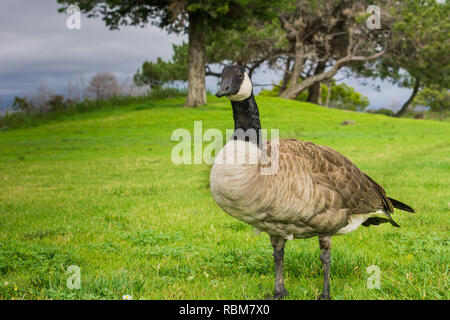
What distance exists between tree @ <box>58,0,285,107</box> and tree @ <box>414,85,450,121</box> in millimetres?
34146

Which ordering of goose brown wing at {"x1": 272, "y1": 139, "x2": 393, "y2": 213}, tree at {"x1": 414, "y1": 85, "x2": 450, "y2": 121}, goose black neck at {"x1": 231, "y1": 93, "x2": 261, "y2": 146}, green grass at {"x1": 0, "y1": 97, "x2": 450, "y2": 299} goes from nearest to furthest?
goose black neck at {"x1": 231, "y1": 93, "x2": 261, "y2": 146} → goose brown wing at {"x1": 272, "y1": 139, "x2": 393, "y2": 213} → green grass at {"x1": 0, "y1": 97, "x2": 450, "y2": 299} → tree at {"x1": 414, "y1": 85, "x2": 450, "y2": 121}

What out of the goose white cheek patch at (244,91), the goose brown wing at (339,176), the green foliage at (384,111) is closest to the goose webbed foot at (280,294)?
the goose brown wing at (339,176)

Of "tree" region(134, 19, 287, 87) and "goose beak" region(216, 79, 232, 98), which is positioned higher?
"tree" region(134, 19, 287, 87)

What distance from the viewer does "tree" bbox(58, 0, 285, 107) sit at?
95.9 feet

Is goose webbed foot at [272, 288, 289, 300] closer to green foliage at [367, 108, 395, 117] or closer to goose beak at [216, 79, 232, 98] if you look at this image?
goose beak at [216, 79, 232, 98]

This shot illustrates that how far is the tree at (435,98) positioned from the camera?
186ft

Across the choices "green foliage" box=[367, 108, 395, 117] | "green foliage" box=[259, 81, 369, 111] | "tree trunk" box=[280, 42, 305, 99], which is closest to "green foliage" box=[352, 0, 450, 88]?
"tree trunk" box=[280, 42, 305, 99]

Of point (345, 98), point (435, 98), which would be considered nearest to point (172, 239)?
point (435, 98)

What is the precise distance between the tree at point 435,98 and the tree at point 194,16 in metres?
34.1

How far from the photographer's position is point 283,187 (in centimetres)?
385

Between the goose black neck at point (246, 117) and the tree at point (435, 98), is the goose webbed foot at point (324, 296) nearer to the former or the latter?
the goose black neck at point (246, 117)

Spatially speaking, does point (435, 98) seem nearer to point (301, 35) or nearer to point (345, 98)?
point (345, 98)

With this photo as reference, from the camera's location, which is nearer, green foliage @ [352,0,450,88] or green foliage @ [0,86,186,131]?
green foliage @ [0,86,186,131]
